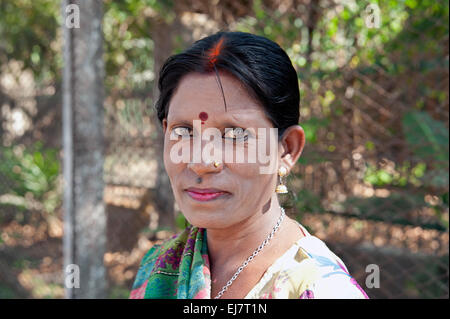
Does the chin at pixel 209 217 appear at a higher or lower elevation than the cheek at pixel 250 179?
lower

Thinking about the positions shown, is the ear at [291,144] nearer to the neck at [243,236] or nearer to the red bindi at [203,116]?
the neck at [243,236]

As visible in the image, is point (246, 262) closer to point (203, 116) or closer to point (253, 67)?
point (203, 116)

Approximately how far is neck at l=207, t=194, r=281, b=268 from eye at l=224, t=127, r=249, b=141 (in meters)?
0.23

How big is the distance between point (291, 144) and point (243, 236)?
31cm

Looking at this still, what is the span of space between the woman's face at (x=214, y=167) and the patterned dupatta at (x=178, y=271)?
0.59ft

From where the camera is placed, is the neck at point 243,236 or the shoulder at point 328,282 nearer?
the shoulder at point 328,282

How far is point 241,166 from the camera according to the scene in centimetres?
110

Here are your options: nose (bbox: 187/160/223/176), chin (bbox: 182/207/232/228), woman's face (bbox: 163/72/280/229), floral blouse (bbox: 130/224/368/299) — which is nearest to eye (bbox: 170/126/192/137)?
Result: woman's face (bbox: 163/72/280/229)

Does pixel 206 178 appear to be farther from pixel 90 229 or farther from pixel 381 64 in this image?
pixel 381 64

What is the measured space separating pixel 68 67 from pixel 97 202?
74 centimetres

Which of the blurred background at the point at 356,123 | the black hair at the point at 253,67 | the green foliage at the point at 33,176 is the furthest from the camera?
the green foliage at the point at 33,176

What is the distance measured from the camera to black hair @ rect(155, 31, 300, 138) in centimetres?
109

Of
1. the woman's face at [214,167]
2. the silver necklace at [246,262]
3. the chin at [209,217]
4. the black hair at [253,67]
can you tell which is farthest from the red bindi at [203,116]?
the silver necklace at [246,262]

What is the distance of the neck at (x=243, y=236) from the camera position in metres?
1.22
